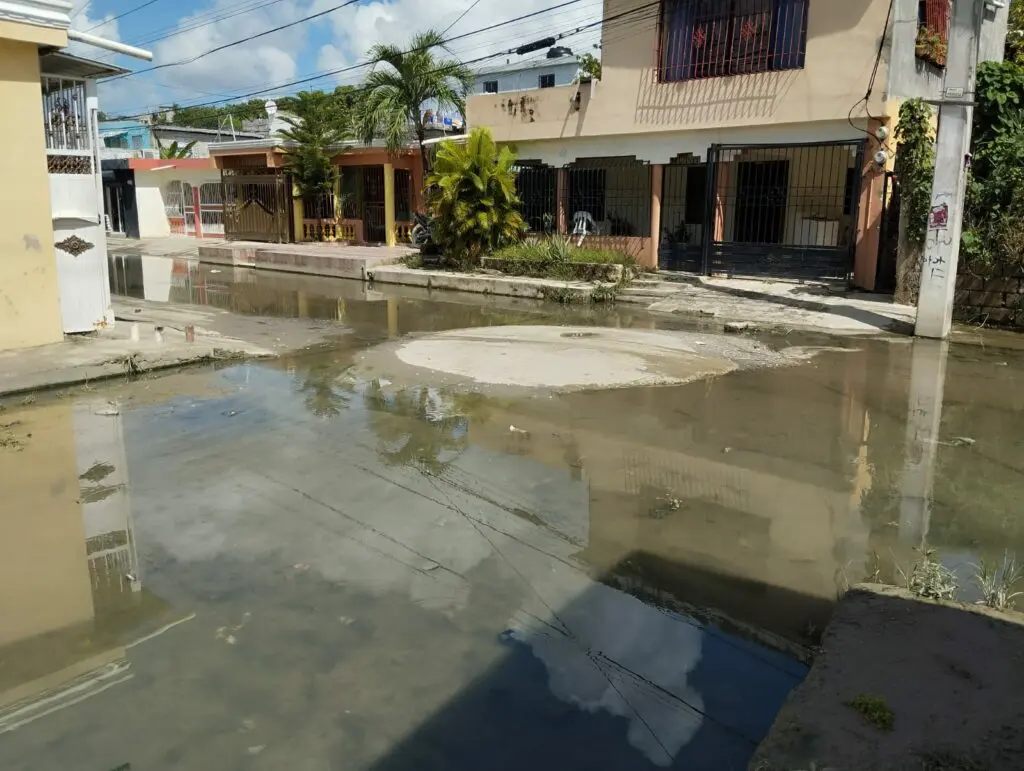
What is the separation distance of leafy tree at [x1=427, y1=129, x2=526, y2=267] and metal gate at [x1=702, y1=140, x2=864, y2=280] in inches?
180

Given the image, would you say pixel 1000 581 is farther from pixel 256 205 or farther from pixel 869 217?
pixel 256 205

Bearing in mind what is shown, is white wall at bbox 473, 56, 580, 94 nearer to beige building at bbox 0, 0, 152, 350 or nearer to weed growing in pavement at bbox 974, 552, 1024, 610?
beige building at bbox 0, 0, 152, 350

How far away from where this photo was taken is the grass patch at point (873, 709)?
9.48 ft

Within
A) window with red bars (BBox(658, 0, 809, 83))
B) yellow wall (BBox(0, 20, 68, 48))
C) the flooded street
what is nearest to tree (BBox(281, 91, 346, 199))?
window with red bars (BBox(658, 0, 809, 83))

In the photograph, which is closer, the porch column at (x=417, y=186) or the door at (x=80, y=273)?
the door at (x=80, y=273)

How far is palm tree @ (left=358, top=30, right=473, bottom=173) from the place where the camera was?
2250 centimetres

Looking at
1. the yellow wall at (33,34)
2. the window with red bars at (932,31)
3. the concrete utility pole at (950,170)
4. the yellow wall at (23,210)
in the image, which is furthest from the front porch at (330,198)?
the concrete utility pole at (950,170)

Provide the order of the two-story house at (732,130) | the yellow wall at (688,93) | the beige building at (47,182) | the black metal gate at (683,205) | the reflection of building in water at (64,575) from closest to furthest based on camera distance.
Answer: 1. the reflection of building in water at (64,575)
2. the beige building at (47,182)
3. the yellow wall at (688,93)
4. the two-story house at (732,130)
5. the black metal gate at (683,205)

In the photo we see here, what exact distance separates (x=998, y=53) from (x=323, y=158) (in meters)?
18.4

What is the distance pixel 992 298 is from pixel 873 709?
38.0ft

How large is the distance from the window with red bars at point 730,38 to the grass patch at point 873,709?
14903mm

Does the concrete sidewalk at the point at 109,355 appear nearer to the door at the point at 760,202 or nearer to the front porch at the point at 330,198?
the door at the point at 760,202

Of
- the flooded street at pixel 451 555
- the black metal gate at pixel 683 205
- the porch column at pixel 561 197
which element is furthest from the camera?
the black metal gate at pixel 683 205

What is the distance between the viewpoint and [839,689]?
312 centimetres
